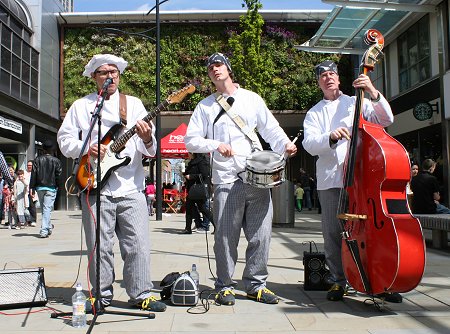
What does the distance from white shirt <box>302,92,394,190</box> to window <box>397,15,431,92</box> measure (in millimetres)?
11988

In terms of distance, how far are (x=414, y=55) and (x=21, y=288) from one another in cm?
1516

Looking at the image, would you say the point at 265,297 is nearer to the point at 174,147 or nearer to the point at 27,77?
the point at 174,147

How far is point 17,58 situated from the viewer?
60.6 feet

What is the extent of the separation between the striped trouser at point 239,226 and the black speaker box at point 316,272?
2.03 ft

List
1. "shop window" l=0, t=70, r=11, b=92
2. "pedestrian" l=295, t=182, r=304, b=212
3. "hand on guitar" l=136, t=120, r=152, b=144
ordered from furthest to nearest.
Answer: "pedestrian" l=295, t=182, r=304, b=212, "shop window" l=0, t=70, r=11, b=92, "hand on guitar" l=136, t=120, r=152, b=144

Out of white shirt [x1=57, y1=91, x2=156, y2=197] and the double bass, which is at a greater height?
white shirt [x1=57, y1=91, x2=156, y2=197]

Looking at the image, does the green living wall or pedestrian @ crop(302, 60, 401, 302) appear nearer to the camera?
pedestrian @ crop(302, 60, 401, 302)

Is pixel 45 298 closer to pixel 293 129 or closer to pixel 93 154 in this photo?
pixel 93 154

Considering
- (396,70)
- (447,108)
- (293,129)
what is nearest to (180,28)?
(293,129)

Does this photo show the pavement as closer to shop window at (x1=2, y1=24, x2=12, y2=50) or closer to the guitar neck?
the guitar neck

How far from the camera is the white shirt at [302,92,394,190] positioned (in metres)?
4.18

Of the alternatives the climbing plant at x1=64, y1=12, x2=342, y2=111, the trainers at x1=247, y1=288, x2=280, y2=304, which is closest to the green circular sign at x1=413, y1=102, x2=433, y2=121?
the climbing plant at x1=64, y1=12, x2=342, y2=111

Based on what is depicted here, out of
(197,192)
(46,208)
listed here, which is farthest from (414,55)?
(46,208)

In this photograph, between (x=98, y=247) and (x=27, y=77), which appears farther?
(x=27, y=77)
